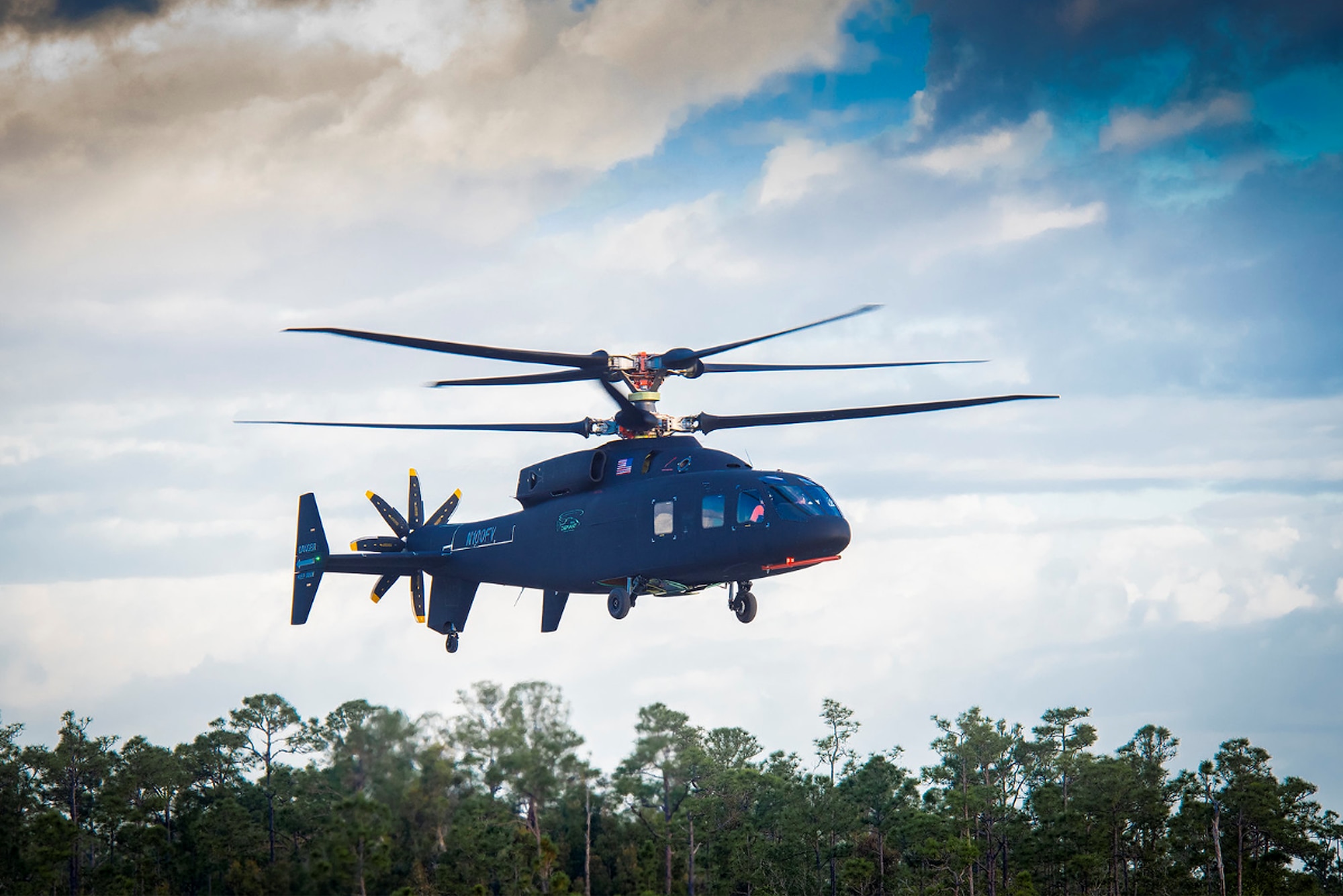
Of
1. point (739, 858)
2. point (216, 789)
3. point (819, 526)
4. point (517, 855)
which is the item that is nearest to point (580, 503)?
point (819, 526)

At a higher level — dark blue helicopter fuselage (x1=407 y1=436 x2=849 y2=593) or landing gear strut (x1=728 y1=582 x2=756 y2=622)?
dark blue helicopter fuselage (x1=407 y1=436 x2=849 y2=593)

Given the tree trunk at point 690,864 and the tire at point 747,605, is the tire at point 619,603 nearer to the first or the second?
the tire at point 747,605

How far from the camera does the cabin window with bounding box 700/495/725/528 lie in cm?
3269

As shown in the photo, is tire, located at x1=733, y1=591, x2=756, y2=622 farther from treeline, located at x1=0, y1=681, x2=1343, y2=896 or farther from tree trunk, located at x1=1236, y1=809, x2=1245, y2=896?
tree trunk, located at x1=1236, y1=809, x2=1245, y2=896

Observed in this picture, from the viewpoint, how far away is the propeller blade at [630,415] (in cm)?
3559

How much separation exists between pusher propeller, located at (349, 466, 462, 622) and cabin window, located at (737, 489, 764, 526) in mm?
14057

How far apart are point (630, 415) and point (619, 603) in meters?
4.84

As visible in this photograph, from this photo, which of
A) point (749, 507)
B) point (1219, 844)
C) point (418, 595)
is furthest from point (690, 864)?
point (749, 507)

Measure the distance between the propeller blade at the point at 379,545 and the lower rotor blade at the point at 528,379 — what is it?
10484mm

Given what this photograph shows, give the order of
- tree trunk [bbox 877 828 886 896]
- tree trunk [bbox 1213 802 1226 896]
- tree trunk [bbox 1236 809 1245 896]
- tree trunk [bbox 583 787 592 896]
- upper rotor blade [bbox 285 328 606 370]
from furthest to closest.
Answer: tree trunk [bbox 877 828 886 896] → tree trunk [bbox 1236 809 1245 896] → tree trunk [bbox 1213 802 1226 896] → tree trunk [bbox 583 787 592 896] → upper rotor blade [bbox 285 328 606 370]

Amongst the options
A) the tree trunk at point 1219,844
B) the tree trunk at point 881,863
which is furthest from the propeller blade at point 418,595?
the tree trunk at point 1219,844

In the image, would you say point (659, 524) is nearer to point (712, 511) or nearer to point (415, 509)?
point (712, 511)

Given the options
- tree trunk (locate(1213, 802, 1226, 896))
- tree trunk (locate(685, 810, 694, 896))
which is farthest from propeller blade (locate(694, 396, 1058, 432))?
tree trunk (locate(1213, 802, 1226, 896))

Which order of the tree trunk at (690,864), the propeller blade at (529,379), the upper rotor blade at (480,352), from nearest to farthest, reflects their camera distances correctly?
the upper rotor blade at (480,352)
the propeller blade at (529,379)
the tree trunk at (690,864)
